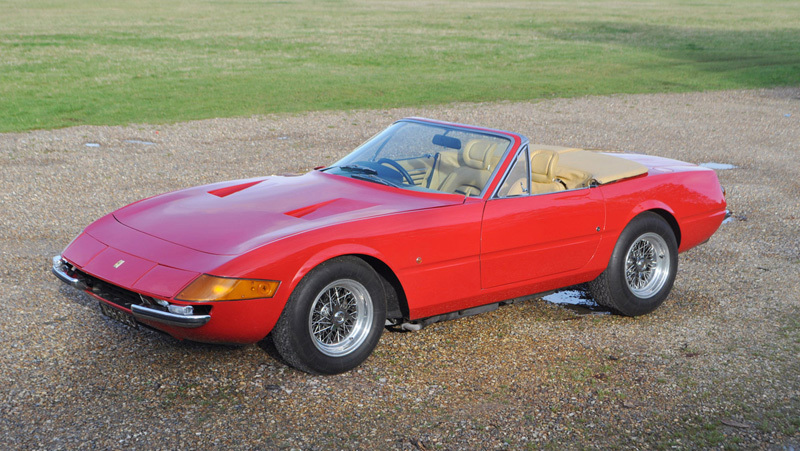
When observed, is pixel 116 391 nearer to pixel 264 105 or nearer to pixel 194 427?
pixel 194 427

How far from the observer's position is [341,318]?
428cm

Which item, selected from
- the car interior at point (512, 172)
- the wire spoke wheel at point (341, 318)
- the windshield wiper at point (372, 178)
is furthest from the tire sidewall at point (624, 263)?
the wire spoke wheel at point (341, 318)

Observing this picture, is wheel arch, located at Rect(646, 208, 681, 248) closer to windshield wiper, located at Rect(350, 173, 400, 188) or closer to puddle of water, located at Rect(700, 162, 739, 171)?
windshield wiper, located at Rect(350, 173, 400, 188)

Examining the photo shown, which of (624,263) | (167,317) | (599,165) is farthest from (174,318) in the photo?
(599,165)

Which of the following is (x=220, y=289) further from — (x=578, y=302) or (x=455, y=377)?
(x=578, y=302)

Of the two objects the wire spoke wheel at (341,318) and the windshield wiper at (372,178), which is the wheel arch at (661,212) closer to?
the windshield wiper at (372,178)

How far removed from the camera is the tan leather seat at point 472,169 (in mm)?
4945

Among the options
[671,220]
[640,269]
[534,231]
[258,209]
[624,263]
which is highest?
[258,209]

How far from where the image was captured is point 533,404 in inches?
163

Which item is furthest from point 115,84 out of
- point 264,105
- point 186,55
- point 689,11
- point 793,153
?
point 689,11

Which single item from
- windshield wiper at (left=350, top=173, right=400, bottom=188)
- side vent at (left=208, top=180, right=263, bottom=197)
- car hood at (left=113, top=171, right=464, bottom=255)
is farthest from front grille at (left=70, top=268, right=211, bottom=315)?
windshield wiper at (left=350, top=173, right=400, bottom=188)

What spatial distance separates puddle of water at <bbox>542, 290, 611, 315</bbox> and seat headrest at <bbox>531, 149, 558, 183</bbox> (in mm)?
966

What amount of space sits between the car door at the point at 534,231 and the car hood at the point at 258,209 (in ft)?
1.04

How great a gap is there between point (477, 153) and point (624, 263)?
1.32 metres
